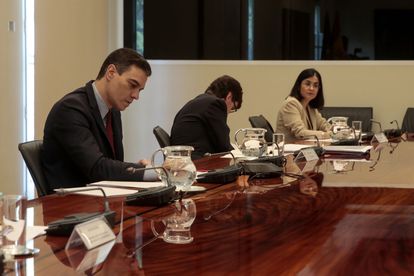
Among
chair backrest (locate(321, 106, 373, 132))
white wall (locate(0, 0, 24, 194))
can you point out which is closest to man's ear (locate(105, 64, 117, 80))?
Result: white wall (locate(0, 0, 24, 194))

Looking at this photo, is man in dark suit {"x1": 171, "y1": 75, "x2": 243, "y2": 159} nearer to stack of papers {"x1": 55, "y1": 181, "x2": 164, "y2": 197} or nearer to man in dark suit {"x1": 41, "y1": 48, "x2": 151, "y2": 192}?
man in dark suit {"x1": 41, "y1": 48, "x2": 151, "y2": 192}

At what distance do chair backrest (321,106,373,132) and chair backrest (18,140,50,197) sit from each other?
442cm

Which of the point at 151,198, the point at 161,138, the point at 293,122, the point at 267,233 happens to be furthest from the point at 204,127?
the point at 267,233

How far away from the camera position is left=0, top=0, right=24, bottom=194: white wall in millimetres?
5004

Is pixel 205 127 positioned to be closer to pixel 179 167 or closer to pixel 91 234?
pixel 179 167

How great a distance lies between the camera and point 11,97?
5121 mm

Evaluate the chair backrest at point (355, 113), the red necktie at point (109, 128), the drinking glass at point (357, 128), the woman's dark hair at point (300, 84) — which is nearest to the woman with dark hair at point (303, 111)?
the woman's dark hair at point (300, 84)

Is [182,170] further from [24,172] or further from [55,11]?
[55,11]

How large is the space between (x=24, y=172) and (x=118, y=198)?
3609 mm

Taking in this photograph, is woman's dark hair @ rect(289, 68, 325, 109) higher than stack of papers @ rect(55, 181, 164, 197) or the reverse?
higher

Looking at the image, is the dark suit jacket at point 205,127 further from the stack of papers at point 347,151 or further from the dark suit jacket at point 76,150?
the dark suit jacket at point 76,150

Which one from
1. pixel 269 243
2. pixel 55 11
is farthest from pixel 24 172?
pixel 269 243

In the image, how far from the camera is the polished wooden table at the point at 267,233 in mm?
1200

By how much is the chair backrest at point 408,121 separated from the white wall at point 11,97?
3570mm
